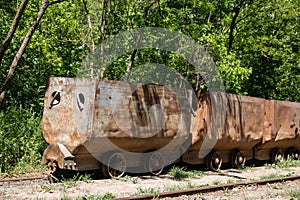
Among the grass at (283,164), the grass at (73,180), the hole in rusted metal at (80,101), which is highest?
the hole in rusted metal at (80,101)

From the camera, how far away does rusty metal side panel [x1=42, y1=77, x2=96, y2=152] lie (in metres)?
Answer: 9.12

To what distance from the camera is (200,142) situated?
457 inches

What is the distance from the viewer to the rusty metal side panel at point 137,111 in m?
9.32

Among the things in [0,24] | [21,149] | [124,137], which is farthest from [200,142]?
[0,24]

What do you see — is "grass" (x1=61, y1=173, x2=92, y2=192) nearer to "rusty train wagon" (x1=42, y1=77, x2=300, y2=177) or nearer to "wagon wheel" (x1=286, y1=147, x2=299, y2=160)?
"rusty train wagon" (x1=42, y1=77, x2=300, y2=177)

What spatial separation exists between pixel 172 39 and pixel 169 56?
69 centimetres

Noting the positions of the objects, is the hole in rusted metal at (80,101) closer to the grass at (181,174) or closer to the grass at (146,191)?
the grass at (146,191)

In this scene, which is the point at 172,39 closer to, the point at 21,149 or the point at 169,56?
the point at 169,56

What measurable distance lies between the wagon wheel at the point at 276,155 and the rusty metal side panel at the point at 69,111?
8.77m

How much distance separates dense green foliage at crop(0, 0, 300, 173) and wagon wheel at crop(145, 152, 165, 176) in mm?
3510

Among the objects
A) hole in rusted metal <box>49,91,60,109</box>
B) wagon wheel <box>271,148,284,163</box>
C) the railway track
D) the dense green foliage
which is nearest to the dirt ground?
the railway track

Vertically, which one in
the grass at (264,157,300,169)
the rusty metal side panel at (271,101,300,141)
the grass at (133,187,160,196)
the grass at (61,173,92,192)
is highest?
the rusty metal side panel at (271,101,300,141)

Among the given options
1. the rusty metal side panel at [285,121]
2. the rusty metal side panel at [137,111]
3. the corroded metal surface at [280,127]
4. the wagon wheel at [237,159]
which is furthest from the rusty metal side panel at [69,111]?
the rusty metal side panel at [285,121]

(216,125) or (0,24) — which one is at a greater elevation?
(0,24)
